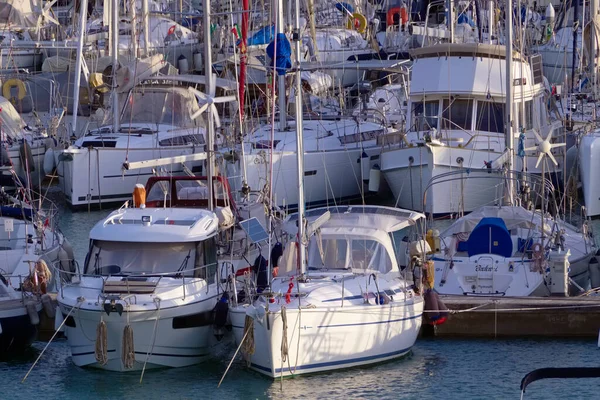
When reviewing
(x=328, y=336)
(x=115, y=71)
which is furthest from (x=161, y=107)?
(x=328, y=336)

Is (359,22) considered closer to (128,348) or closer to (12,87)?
(12,87)

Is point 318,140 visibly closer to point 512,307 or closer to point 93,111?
point 93,111

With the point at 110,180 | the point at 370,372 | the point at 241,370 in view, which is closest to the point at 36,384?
the point at 241,370

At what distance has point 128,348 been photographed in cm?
1941

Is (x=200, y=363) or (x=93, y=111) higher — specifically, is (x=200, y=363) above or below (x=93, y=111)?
below

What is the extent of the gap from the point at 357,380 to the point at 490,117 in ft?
49.3

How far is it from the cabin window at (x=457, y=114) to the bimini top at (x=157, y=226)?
13479mm

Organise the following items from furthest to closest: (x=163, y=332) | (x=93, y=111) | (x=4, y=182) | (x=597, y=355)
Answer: (x=93, y=111)
(x=4, y=182)
(x=597, y=355)
(x=163, y=332)

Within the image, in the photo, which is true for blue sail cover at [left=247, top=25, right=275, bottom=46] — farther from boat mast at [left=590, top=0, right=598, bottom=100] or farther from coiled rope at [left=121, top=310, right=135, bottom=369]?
coiled rope at [left=121, top=310, right=135, bottom=369]

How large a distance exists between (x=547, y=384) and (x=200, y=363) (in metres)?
4.94

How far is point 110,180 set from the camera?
34656 millimetres

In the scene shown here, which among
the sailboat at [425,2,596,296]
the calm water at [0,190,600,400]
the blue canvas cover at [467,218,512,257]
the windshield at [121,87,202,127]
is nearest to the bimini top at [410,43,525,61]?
the windshield at [121,87,202,127]

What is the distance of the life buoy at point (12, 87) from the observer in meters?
41.2

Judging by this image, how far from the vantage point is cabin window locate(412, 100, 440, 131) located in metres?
34.1
